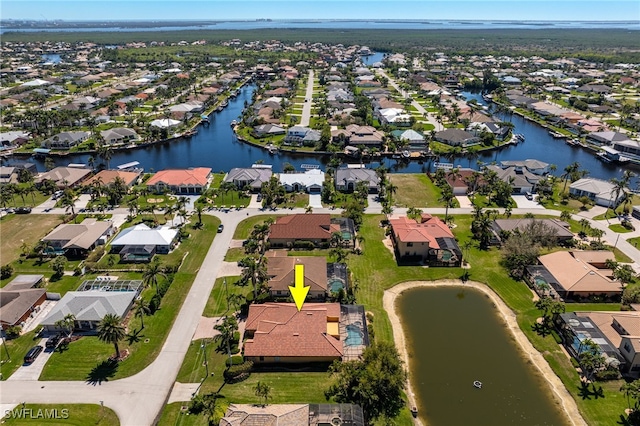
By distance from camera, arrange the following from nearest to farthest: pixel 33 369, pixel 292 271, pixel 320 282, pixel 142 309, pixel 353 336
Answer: pixel 33 369 < pixel 353 336 < pixel 142 309 < pixel 320 282 < pixel 292 271

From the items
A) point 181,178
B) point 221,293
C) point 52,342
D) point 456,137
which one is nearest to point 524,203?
point 456,137

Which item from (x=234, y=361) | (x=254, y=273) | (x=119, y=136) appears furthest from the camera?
(x=119, y=136)

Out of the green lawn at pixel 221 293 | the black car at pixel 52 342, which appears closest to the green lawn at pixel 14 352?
the black car at pixel 52 342

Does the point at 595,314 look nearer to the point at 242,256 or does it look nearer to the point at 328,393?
the point at 328,393

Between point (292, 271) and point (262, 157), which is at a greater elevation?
point (262, 157)

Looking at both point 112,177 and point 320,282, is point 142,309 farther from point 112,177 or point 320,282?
point 112,177

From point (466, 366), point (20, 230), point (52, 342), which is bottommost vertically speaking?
point (466, 366)

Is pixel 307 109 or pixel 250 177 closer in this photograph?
pixel 250 177

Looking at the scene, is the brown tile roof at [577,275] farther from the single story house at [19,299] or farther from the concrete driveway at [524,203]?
the single story house at [19,299]
